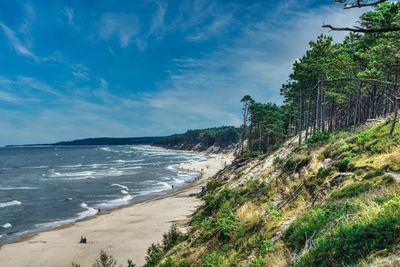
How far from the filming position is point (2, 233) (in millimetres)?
40219

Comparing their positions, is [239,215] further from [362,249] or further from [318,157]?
[362,249]

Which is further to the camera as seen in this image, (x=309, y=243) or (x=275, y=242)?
(x=275, y=242)

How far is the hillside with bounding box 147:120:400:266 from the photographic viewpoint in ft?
22.3

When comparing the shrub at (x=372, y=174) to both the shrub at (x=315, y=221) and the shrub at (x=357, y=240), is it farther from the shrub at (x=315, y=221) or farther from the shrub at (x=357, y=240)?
the shrub at (x=357, y=240)

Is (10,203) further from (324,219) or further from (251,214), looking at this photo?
(324,219)

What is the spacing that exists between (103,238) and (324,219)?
A: 3108 cm

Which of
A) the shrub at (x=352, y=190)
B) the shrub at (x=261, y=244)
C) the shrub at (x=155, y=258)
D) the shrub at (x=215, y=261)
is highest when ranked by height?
the shrub at (x=352, y=190)

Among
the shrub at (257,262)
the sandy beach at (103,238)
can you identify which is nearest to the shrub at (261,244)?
the shrub at (257,262)

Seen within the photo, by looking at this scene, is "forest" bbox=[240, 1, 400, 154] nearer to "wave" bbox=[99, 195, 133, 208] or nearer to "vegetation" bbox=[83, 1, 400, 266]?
"vegetation" bbox=[83, 1, 400, 266]

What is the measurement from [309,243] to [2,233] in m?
40.3

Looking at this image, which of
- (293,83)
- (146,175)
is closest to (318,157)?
(293,83)

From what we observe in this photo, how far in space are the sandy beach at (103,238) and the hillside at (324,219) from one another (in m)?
13.0

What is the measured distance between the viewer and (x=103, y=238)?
3656 centimetres

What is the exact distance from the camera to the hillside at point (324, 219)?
22.3 feet
